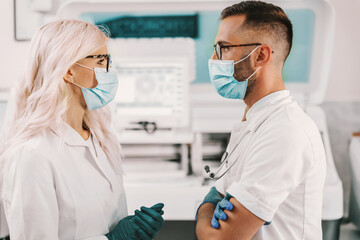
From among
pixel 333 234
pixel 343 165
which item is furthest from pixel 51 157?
pixel 343 165

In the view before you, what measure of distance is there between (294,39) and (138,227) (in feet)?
4.74

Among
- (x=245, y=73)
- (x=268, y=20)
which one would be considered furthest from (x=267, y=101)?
(x=268, y=20)

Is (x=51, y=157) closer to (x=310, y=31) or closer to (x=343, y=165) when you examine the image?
(x=310, y=31)

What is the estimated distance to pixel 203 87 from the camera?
2076mm

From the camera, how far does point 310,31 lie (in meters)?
1.95

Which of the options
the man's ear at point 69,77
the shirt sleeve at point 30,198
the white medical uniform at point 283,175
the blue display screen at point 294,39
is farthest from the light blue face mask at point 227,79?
the blue display screen at point 294,39

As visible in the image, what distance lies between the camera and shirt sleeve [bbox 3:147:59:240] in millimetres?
950

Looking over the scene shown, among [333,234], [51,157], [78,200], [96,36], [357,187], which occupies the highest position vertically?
[96,36]

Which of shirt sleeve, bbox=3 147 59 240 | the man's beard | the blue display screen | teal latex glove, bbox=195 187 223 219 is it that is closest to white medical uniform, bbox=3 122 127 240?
shirt sleeve, bbox=3 147 59 240

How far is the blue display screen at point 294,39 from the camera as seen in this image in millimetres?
1980

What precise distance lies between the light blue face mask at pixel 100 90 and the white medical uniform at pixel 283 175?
19.9 inches

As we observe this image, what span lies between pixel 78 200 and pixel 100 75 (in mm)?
406

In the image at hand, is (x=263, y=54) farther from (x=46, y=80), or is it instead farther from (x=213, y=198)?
(x=46, y=80)

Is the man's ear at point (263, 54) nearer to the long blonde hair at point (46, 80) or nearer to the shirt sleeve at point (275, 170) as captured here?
the shirt sleeve at point (275, 170)
